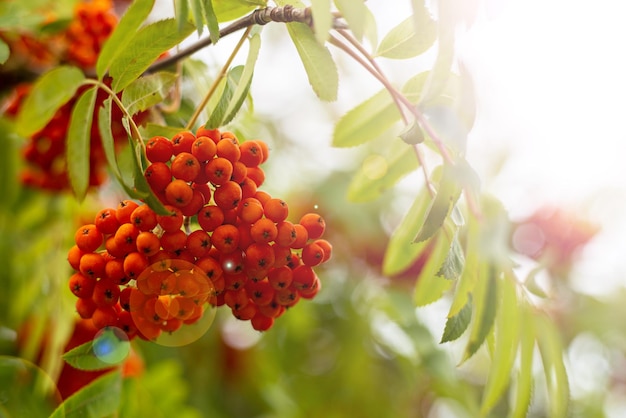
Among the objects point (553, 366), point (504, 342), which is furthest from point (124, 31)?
point (553, 366)

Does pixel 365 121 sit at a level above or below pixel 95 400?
above

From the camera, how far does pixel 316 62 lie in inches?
39.8

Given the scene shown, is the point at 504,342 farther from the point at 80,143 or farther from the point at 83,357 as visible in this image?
the point at 80,143

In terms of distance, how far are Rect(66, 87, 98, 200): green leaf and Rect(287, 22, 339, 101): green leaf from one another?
1.24 ft

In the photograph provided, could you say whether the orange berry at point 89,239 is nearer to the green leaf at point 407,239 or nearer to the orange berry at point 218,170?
the orange berry at point 218,170

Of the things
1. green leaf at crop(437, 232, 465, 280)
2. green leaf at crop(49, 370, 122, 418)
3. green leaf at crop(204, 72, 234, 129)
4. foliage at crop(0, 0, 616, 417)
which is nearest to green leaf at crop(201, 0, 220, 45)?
foliage at crop(0, 0, 616, 417)

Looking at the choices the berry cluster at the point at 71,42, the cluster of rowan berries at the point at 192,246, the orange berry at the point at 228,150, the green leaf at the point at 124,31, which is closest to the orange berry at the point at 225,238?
the cluster of rowan berries at the point at 192,246

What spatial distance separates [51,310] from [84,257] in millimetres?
785

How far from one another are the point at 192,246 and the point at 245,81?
0.27 meters

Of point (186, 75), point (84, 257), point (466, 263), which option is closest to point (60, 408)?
point (84, 257)

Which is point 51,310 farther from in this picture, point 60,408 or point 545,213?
point 545,213

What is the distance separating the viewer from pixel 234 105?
35.8 inches

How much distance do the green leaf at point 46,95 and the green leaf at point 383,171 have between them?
0.68 meters

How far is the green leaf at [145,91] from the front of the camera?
1.06 meters
